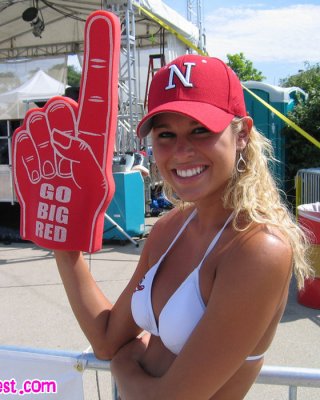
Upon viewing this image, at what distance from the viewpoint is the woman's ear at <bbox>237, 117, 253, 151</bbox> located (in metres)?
1.16

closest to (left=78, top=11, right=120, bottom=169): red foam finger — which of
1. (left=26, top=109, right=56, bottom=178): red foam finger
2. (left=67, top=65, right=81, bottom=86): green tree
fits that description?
(left=26, top=109, right=56, bottom=178): red foam finger

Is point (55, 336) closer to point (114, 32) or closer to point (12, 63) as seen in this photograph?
point (114, 32)

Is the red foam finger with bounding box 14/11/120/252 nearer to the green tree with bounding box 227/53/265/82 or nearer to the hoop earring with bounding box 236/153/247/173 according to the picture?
the hoop earring with bounding box 236/153/247/173

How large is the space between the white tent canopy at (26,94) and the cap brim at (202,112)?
7008 mm

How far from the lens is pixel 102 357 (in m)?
1.47

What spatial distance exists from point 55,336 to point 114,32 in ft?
10.0

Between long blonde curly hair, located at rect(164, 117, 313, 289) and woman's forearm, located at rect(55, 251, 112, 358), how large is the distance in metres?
0.55

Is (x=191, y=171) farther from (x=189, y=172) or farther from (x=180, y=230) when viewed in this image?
(x=180, y=230)

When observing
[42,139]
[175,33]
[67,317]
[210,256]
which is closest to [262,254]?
[210,256]

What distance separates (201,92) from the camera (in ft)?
3.59

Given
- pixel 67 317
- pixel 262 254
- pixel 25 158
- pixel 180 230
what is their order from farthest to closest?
pixel 67 317 < pixel 25 158 < pixel 180 230 < pixel 262 254

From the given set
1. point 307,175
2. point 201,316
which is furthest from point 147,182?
point 201,316

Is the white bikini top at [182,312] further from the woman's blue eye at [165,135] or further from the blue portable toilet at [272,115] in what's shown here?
the blue portable toilet at [272,115]

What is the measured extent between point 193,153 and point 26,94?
786cm
